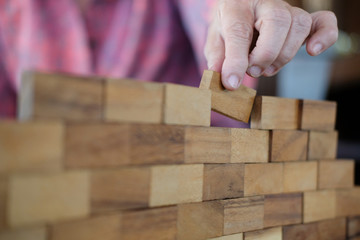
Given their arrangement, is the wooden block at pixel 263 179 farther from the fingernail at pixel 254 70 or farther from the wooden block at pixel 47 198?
the wooden block at pixel 47 198

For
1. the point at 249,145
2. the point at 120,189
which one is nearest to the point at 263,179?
the point at 249,145

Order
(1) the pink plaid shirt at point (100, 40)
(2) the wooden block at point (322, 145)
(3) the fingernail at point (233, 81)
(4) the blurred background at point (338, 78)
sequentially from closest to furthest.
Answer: (3) the fingernail at point (233, 81) < (2) the wooden block at point (322, 145) < (1) the pink plaid shirt at point (100, 40) < (4) the blurred background at point (338, 78)

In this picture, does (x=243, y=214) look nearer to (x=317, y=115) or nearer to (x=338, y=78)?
(x=317, y=115)

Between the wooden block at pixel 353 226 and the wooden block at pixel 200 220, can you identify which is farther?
the wooden block at pixel 353 226

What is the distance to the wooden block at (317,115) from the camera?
695mm

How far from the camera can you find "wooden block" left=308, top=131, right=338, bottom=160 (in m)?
0.71

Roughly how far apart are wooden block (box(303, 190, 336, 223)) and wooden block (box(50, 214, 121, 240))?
402mm

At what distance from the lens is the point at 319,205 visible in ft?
2.36

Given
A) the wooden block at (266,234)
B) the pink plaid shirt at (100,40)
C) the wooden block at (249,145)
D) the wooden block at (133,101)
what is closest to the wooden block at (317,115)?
the wooden block at (249,145)

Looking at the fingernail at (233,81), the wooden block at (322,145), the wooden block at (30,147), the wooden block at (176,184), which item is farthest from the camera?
the wooden block at (322,145)

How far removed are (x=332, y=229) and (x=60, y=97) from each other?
62cm

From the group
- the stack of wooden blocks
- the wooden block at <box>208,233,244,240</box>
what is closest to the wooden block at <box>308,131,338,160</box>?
the stack of wooden blocks

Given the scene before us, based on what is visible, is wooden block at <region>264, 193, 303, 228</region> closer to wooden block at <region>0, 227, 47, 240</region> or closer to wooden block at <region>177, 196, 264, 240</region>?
wooden block at <region>177, 196, 264, 240</region>

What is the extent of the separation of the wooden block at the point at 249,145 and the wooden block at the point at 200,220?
90mm
